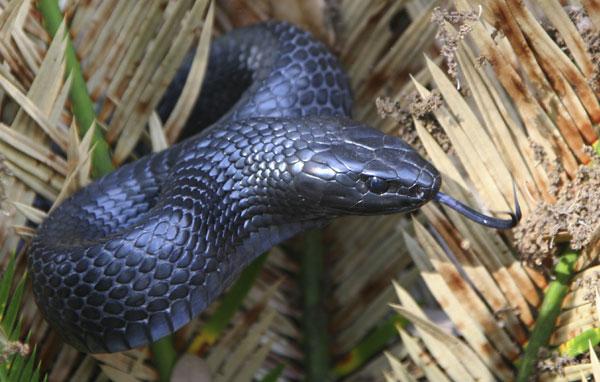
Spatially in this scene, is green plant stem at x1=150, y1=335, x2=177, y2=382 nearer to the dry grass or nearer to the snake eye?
the dry grass

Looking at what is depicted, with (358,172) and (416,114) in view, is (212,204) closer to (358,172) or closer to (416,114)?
(358,172)

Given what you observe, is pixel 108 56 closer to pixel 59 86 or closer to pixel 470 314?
pixel 59 86

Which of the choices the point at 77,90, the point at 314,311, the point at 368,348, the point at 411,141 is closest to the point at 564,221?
the point at 411,141

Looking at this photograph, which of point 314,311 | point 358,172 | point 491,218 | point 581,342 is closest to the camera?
point 581,342

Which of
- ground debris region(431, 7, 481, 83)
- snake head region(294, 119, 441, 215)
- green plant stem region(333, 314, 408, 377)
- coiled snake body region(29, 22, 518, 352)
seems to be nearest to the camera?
ground debris region(431, 7, 481, 83)

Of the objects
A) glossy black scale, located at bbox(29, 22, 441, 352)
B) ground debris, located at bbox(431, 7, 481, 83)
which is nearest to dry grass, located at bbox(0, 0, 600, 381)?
ground debris, located at bbox(431, 7, 481, 83)

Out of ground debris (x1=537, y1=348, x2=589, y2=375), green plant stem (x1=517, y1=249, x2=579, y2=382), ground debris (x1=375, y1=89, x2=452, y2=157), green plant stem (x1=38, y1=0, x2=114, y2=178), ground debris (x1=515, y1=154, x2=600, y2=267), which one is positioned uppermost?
green plant stem (x1=38, y1=0, x2=114, y2=178)
